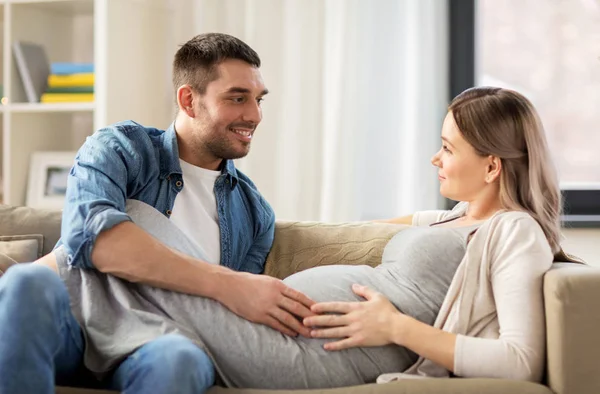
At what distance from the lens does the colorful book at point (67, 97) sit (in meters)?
3.17

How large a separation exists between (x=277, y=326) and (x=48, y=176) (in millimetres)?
1859

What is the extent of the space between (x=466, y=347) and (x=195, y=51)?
1.04 metres

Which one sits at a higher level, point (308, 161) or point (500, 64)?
point (500, 64)

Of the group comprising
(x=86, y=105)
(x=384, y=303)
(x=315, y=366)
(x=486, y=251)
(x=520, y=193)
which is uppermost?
(x=86, y=105)

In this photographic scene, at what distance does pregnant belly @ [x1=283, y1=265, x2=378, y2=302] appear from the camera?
5.80ft

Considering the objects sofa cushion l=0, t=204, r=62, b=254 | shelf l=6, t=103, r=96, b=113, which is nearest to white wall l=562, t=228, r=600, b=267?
sofa cushion l=0, t=204, r=62, b=254

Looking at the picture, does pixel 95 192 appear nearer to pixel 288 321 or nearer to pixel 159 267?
pixel 159 267

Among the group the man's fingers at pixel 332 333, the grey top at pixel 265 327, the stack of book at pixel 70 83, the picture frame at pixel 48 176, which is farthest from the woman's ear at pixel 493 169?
the picture frame at pixel 48 176

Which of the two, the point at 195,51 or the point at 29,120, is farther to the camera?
the point at 29,120

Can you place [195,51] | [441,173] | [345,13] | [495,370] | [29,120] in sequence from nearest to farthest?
[495,370] < [441,173] < [195,51] < [345,13] < [29,120]

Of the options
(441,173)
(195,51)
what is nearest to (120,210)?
(195,51)

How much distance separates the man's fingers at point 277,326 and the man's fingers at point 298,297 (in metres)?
0.07

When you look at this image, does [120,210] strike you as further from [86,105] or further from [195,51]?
[86,105]

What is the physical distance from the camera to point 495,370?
1604 mm
